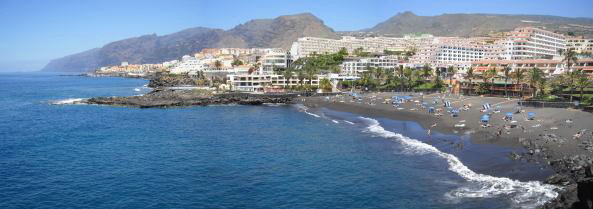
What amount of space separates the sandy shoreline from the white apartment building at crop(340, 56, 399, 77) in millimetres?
50681

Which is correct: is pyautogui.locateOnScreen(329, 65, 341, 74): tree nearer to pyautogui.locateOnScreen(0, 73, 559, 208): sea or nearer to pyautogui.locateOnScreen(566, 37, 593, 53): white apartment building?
pyautogui.locateOnScreen(566, 37, 593, 53): white apartment building

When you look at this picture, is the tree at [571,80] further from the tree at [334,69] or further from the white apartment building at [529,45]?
the tree at [334,69]

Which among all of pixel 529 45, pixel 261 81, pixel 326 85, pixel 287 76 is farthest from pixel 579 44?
pixel 261 81

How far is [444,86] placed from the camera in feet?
304

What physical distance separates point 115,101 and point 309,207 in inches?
2708

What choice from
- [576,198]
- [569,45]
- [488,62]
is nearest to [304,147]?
[576,198]

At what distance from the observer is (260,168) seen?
3488cm

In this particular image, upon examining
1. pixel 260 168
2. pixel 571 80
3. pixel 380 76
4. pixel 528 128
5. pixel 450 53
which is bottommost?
pixel 260 168

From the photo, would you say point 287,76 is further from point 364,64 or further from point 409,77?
point 364,64

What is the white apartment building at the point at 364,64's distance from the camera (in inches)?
5039

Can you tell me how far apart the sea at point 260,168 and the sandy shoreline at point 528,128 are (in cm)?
148

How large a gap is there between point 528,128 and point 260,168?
991 inches

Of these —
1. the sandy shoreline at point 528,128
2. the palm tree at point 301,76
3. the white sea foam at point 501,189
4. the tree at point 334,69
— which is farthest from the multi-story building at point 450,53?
the white sea foam at point 501,189

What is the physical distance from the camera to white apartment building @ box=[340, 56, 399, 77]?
128m
